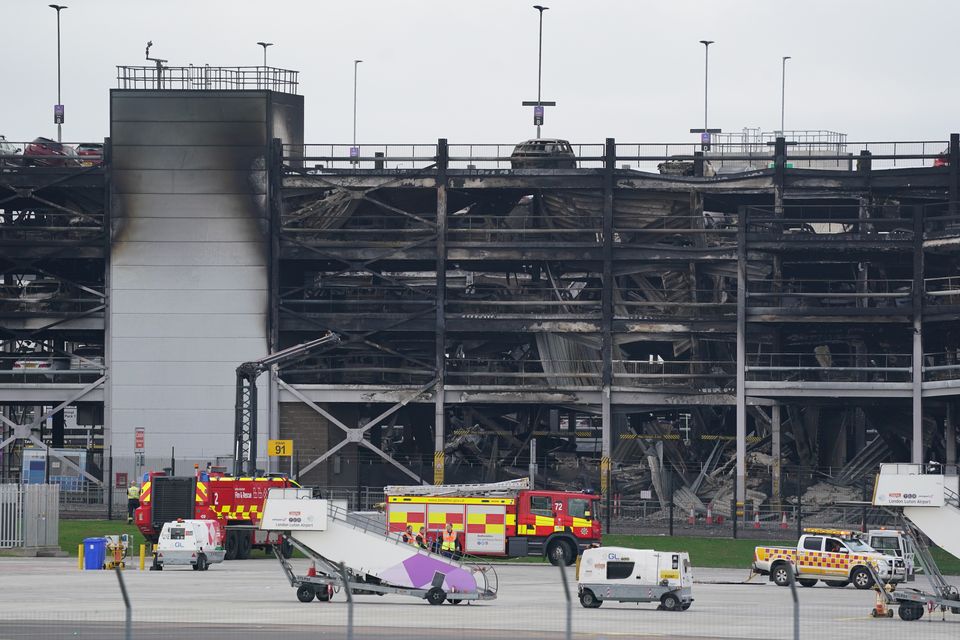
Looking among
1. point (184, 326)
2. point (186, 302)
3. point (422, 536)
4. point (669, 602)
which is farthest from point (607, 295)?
point (669, 602)

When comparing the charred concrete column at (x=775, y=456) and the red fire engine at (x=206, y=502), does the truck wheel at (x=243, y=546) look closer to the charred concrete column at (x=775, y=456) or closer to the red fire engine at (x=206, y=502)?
the red fire engine at (x=206, y=502)

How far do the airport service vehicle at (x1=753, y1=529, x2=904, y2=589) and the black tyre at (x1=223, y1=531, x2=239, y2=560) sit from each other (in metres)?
20.5

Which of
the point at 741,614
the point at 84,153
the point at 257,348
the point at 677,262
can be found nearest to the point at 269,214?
the point at 257,348

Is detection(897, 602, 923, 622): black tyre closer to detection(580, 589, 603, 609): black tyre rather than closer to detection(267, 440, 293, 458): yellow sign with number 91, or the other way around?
detection(580, 589, 603, 609): black tyre

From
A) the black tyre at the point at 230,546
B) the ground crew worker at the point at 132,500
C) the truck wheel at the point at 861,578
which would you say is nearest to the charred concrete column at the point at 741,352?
the ground crew worker at the point at 132,500

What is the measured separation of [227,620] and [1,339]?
62825mm

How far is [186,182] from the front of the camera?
89812 mm

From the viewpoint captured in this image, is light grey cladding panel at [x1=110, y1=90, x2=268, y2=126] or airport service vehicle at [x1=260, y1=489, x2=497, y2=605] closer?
airport service vehicle at [x1=260, y1=489, x2=497, y2=605]

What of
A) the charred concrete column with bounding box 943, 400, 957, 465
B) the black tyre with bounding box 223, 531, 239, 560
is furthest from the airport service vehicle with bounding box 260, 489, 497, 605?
the charred concrete column with bounding box 943, 400, 957, 465

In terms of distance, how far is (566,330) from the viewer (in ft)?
293

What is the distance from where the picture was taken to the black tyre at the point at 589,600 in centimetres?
4322

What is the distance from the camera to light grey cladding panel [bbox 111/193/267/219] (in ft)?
295

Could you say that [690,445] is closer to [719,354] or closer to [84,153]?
[719,354]

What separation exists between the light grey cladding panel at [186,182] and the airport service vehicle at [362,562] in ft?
159
